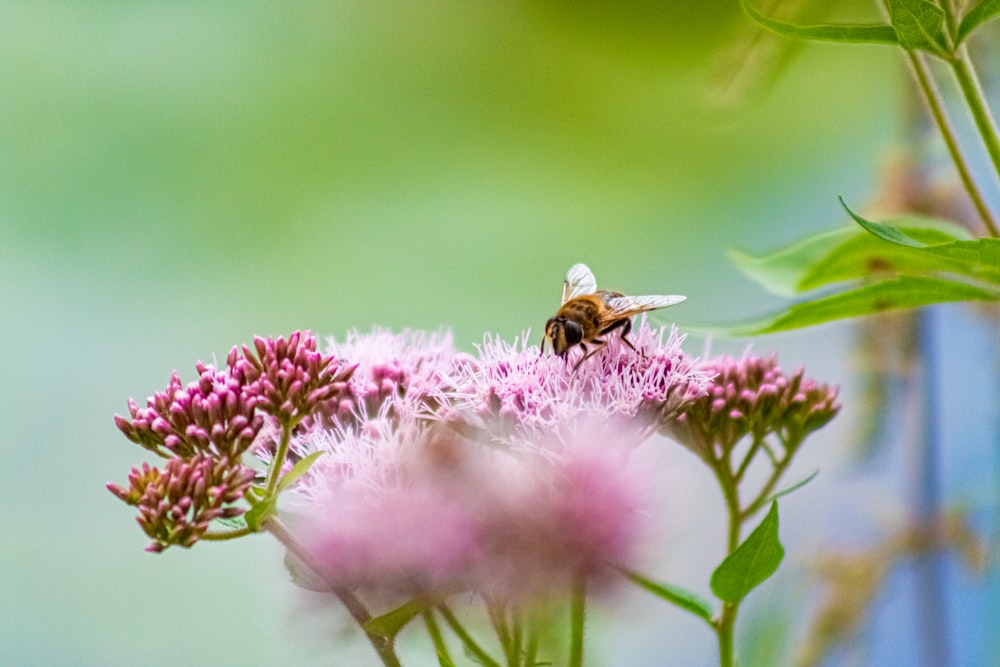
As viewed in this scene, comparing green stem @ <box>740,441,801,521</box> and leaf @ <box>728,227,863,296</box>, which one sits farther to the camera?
leaf @ <box>728,227,863,296</box>

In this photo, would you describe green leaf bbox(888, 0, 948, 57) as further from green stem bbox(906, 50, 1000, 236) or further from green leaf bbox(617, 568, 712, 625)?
green leaf bbox(617, 568, 712, 625)

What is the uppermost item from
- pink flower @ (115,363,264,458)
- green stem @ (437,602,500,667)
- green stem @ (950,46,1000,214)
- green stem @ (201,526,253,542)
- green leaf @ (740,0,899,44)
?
green leaf @ (740,0,899,44)

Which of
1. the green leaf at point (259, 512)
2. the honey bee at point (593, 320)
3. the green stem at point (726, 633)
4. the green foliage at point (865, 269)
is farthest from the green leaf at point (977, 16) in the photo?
the green leaf at point (259, 512)

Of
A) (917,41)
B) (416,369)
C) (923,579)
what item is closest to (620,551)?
(416,369)

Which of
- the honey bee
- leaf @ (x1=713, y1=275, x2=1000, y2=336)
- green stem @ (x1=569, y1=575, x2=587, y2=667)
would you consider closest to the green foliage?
leaf @ (x1=713, y1=275, x2=1000, y2=336)

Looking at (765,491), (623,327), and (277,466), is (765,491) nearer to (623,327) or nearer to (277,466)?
(623,327)

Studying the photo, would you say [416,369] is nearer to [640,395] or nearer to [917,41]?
[640,395]
